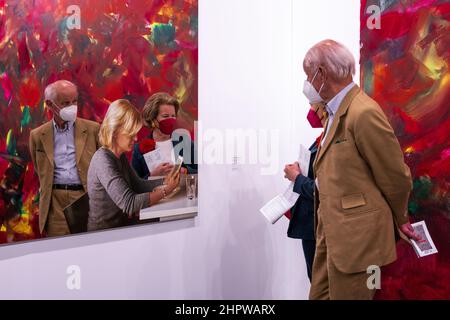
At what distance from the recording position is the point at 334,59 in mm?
2215

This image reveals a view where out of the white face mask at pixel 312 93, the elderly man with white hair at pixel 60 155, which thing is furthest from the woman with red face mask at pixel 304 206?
the elderly man with white hair at pixel 60 155

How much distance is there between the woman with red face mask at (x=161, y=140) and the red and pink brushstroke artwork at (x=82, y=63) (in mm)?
65

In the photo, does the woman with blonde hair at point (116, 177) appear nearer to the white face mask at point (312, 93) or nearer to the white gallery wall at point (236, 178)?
the white gallery wall at point (236, 178)

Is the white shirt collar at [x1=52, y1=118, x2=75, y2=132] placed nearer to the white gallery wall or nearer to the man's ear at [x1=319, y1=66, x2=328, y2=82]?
the white gallery wall

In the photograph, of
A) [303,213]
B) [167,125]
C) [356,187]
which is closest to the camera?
[356,187]

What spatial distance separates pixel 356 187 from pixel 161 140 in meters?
1.23

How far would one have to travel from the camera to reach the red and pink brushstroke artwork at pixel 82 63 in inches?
87.0

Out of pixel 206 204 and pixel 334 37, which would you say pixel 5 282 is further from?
pixel 334 37

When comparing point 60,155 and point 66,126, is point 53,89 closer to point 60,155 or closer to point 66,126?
point 66,126

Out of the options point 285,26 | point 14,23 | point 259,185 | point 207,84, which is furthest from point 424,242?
point 14,23

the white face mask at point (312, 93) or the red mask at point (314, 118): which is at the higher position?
the white face mask at point (312, 93)

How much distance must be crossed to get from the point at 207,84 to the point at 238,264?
125cm

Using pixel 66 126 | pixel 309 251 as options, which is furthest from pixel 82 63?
pixel 309 251

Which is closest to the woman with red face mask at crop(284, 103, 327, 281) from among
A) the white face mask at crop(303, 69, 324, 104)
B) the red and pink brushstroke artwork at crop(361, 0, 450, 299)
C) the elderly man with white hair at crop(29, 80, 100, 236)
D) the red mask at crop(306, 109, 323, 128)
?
the red mask at crop(306, 109, 323, 128)
